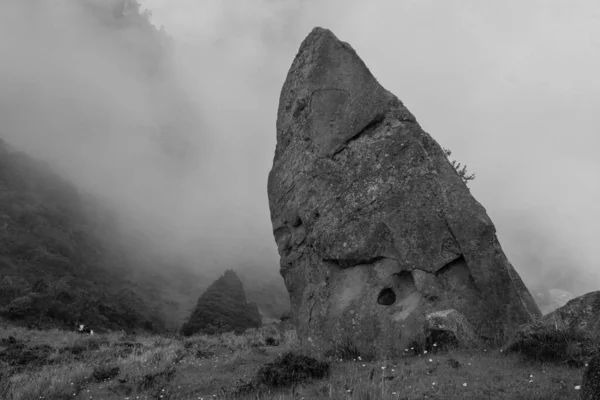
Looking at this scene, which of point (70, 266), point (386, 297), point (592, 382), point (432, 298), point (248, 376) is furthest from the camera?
point (70, 266)

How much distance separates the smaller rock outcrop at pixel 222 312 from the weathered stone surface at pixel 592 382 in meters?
27.7

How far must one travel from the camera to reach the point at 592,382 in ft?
18.1

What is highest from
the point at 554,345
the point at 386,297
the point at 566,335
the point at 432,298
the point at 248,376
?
the point at 386,297

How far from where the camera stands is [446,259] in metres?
11.9

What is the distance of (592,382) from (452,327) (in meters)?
4.74

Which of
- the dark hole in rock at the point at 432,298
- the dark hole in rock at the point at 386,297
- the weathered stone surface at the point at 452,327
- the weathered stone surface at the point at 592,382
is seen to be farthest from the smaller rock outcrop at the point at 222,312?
the weathered stone surface at the point at 592,382

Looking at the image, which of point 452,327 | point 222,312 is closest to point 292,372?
point 452,327

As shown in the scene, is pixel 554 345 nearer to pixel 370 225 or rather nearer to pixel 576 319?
pixel 576 319

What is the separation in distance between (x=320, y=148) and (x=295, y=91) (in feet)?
9.73

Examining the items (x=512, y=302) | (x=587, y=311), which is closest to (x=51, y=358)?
(x=512, y=302)

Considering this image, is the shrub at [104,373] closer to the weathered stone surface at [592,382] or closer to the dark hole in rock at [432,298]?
the dark hole in rock at [432,298]

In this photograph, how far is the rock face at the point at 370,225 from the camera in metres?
11.5

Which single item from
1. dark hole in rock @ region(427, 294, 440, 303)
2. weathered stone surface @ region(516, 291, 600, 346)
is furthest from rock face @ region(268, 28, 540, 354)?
weathered stone surface @ region(516, 291, 600, 346)

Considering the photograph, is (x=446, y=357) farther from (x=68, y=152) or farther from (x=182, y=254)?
(x=68, y=152)
